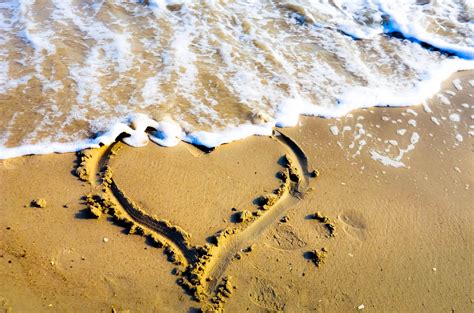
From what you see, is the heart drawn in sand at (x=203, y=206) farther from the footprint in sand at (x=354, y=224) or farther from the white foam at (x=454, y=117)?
the white foam at (x=454, y=117)

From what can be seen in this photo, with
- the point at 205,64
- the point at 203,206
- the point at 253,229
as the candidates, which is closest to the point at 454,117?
the point at 253,229

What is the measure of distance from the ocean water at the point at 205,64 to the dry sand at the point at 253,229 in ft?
1.12

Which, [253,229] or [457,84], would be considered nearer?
[253,229]

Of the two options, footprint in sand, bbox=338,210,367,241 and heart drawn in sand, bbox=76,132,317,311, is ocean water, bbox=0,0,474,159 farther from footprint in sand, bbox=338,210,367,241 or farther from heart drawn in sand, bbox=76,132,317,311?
footprint in sand, bbox=338,210,367,241

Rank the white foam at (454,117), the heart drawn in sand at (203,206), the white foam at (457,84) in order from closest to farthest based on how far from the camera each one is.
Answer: the heart drawn in sand at (203,206) → the white foam at (454,117) → the white foam at (457,84)

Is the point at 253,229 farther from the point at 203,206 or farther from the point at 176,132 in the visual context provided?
the point at 176,132

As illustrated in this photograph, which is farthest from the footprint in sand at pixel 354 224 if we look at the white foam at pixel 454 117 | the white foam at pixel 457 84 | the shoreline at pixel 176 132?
the white foam at pixel 457 84

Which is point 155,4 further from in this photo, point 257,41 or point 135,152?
point 135,152

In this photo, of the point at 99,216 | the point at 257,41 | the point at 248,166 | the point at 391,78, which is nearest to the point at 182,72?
the point at 257,41

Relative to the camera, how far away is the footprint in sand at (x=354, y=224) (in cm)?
343

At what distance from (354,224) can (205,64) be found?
267 centimetres

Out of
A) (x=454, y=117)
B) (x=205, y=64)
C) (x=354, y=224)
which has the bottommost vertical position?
(x=354, y=224)

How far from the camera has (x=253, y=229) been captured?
3395 millimetres

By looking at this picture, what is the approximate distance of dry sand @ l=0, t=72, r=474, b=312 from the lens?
9.67 ft
